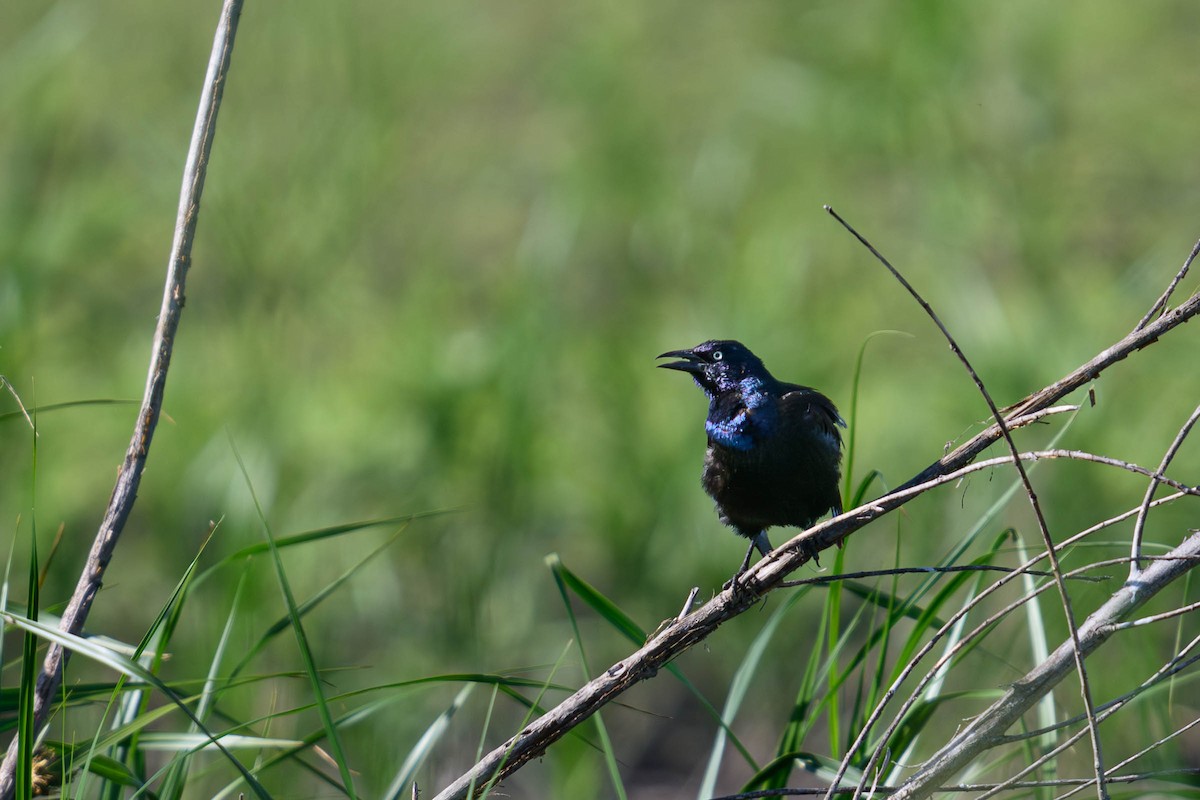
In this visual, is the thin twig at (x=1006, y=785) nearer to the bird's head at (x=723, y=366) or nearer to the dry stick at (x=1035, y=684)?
the dry stick at (x=1035, y=684)

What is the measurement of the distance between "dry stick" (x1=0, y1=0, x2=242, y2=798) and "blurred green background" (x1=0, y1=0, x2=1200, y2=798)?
1889 mm

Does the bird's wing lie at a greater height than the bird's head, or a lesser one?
lesser

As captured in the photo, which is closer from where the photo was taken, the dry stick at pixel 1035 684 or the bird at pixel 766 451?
the dry stick at pixel 1035 684

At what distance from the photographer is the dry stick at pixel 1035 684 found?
1.57 meters

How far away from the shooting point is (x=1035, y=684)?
161 centimetres

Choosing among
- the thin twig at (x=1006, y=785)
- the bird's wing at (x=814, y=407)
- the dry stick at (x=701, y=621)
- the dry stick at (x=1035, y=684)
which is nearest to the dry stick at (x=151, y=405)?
the dry stick at (x=701, y=621)

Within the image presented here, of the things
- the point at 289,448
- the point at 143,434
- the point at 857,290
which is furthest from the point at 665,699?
the point at 143,434

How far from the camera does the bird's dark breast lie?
244 cm

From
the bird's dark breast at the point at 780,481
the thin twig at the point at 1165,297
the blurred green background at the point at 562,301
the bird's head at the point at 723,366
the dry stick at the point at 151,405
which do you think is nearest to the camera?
the thin twig at the point at 1165,297

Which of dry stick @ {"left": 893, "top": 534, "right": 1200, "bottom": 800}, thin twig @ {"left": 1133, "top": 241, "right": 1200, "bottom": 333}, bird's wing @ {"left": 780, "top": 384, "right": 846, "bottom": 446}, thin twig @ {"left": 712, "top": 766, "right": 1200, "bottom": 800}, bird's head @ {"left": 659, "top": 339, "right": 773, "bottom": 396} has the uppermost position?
thin twig @ {"left": 1133, "top": 241, "right": 1200, "bottom": 333}

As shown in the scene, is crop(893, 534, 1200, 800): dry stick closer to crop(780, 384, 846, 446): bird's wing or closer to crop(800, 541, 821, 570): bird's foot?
crop(800, 541, 821, 570): bird's foot

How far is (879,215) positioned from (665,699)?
7.73 ft

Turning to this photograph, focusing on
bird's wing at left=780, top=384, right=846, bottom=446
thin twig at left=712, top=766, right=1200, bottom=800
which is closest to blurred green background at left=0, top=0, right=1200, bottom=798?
bird's wing at left=780, top=384, right=846, bottom=446

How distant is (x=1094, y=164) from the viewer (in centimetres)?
556
